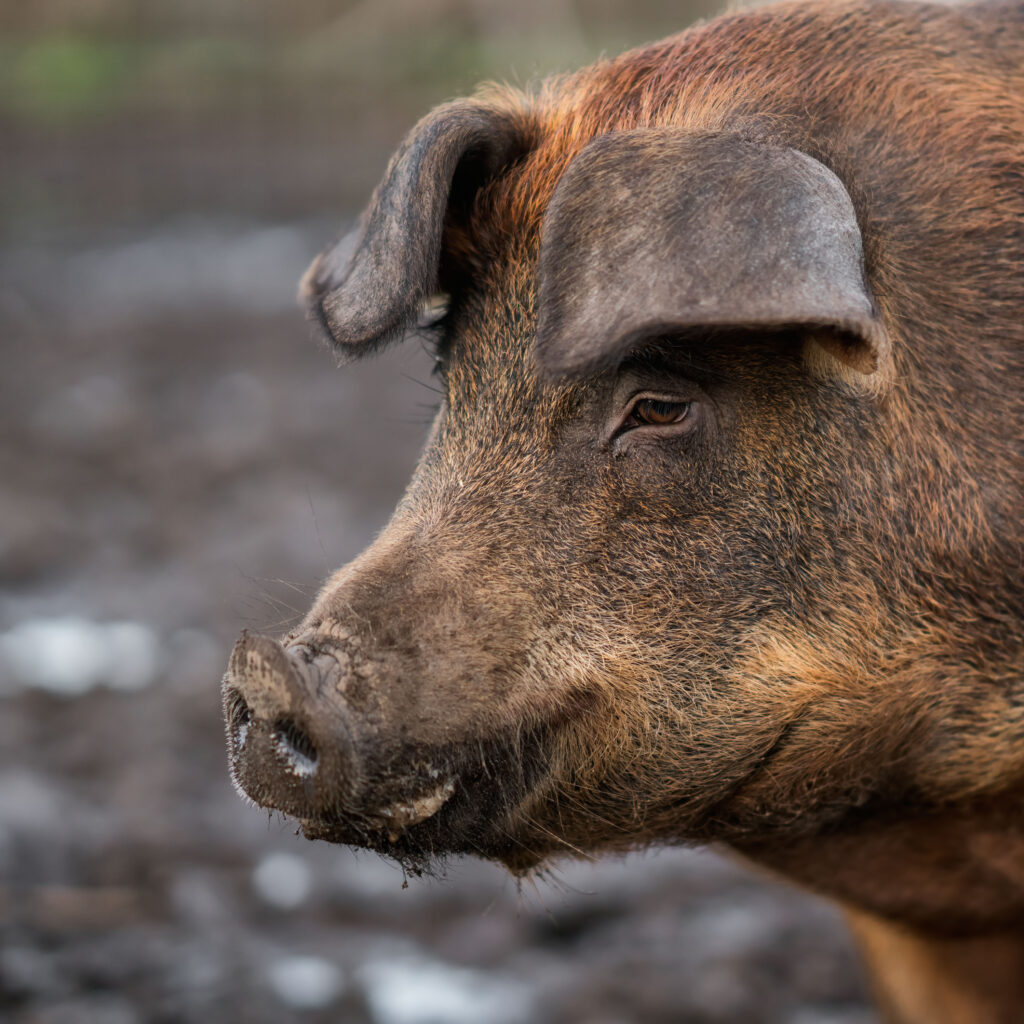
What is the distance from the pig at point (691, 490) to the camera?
2.67m

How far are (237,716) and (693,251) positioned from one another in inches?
49.4

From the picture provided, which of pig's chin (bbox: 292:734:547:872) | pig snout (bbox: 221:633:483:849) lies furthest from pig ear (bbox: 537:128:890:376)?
pig's chin (bbox: 292:734:547:872)

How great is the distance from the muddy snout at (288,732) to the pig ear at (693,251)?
0.75 m

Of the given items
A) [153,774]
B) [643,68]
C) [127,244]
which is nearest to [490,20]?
[127,244]

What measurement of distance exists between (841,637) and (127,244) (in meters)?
11.4

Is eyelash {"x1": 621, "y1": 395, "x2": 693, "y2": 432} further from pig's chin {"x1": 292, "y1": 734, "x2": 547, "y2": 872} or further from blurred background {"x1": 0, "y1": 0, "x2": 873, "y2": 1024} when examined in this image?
blurred background {"x1": 0, "y1": 0, "x2": 873, "y2": 1024}

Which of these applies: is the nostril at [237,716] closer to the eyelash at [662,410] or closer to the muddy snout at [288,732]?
the muddy snout at [288,732]

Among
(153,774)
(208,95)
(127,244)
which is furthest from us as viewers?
(208,95)

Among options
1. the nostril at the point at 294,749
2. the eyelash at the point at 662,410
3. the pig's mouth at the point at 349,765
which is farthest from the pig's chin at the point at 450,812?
the eyelash at the point at 662,410

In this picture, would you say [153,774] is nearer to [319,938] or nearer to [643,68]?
[319,938]

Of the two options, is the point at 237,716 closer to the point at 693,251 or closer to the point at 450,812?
the point at 450,812

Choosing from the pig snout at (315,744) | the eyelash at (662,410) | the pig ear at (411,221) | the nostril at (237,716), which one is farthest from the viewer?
the pig ear at (411,221)

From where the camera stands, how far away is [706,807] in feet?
10.3

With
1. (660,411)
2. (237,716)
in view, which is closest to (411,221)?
(660,411)
